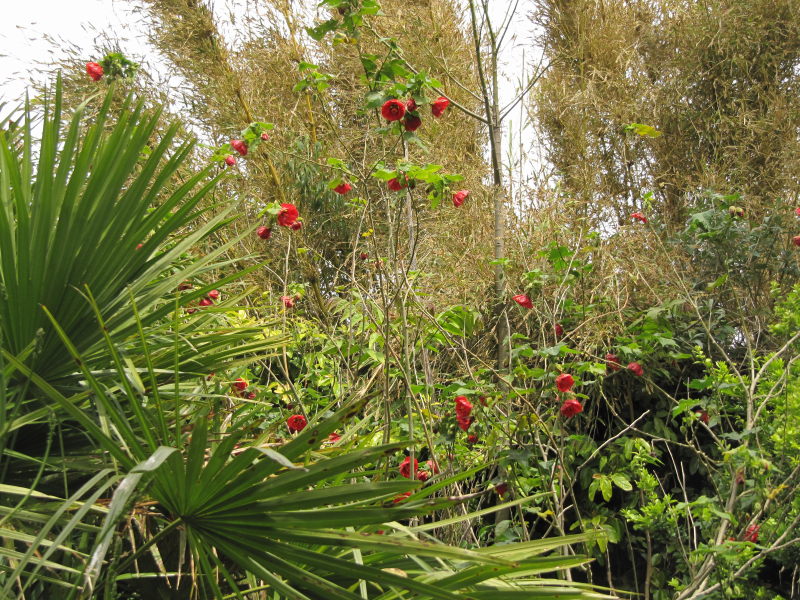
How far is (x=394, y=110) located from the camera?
253 centimetres

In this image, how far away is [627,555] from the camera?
3.63 meters

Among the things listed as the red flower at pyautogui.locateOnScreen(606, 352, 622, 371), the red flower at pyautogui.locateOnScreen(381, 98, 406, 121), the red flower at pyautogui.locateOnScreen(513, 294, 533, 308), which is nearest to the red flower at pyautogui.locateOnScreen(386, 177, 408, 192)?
the red flower at pyautogui.locateOnScreen(381, 98, 406, 121)

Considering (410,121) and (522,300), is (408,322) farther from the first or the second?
(410,121)

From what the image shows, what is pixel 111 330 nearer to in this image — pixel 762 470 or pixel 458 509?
pixel 458 509

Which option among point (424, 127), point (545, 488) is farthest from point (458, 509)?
point (424, 127)

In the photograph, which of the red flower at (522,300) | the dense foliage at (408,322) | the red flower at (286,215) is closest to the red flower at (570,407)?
the dense foliage at (408,322)

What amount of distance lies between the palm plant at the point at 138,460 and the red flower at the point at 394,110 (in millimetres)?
954

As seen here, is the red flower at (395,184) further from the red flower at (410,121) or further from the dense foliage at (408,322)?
the red flower at (410,121)

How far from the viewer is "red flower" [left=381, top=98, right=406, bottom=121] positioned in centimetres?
252

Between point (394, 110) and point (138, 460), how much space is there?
1.63 meters

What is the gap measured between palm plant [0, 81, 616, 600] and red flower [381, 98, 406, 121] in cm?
95

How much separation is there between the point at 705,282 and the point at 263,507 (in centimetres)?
320

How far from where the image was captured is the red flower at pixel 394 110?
2.52 metres

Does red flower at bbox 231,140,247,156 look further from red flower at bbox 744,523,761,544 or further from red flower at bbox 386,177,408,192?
red flower at bbox 744,523,761,544
